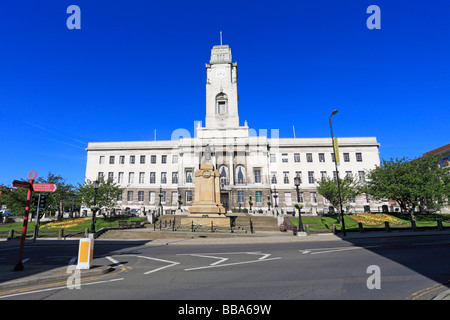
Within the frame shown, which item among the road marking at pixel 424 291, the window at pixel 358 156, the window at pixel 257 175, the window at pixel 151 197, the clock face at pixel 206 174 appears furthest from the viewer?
the window at pixel 358 156

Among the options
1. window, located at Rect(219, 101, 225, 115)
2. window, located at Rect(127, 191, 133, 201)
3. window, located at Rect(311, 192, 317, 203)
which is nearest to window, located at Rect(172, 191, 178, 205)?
window, located at Rect(127, 191, 133, 201)

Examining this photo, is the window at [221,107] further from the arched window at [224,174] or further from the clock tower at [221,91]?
the arched window at [224,174]

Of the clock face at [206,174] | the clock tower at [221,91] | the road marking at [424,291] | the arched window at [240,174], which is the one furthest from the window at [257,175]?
the road marking at [424,291]

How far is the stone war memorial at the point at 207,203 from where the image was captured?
25.1m

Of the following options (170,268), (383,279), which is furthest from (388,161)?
(170,268)

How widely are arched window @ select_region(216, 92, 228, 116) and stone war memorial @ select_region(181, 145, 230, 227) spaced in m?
34.2

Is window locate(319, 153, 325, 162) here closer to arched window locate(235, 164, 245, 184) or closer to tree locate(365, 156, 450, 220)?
tree locate(365, 156, 450, 220)

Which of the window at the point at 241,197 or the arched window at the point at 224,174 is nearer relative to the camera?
the window at the point at 241,197

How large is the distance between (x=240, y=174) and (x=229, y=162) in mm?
3747

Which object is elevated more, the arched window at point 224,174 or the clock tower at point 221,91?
the clock tower at point 221,91

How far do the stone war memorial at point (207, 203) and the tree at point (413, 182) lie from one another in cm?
2680

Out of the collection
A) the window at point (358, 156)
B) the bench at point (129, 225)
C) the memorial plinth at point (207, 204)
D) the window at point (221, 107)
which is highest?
the window at point (221, 107)
